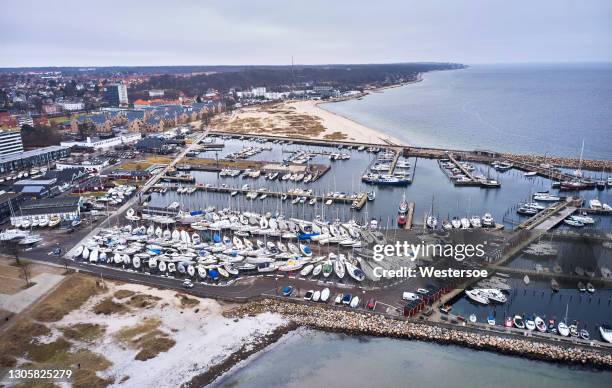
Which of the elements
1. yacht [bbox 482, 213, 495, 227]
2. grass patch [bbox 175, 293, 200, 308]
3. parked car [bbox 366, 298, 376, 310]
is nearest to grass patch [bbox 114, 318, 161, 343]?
grass patch [bbox 175, 293, 200, 308]

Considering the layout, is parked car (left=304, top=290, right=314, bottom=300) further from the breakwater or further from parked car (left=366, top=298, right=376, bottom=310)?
parked car (left=366, top=298, right=376, bottom=310)

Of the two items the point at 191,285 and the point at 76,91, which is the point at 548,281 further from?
the point at 76,91

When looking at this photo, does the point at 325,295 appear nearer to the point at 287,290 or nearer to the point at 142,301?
the point at 287,290

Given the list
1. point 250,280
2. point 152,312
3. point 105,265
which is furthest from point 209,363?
point 105,265

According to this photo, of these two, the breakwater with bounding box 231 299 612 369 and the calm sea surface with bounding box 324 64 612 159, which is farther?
the calm sea surface with bounding box 324 64 612 159

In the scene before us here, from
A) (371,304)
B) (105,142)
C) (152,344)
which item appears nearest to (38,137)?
(105,142)
